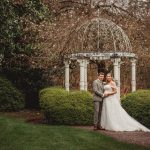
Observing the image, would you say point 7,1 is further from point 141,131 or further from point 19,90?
point 19,90

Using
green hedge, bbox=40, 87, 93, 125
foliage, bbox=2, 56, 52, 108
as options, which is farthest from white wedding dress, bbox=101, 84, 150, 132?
foliage, bbox=2, 56, 52, 108

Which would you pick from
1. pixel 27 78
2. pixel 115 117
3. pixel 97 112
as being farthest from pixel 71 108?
pixel 27 78

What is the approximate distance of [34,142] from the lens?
560 inches

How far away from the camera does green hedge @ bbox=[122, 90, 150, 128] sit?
18.9 meters

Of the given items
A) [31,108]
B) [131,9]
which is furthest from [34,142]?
[131,9]

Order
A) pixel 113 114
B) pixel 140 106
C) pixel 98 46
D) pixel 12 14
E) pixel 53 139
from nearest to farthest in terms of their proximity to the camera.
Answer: pixel 53 139 < pixel 113 114 < pixel 12 14 < pixel 140 106 < pixel 98 46

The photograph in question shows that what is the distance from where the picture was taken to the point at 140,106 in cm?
1903

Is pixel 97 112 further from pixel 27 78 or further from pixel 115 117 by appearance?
pixel 27 78

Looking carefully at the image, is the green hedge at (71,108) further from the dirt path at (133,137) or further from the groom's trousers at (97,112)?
the dirt path at (133,137)

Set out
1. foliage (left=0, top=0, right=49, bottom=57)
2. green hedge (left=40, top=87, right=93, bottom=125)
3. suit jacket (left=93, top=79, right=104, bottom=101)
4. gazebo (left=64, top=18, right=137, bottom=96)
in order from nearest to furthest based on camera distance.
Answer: suit jacket (left=93, top=79, right=104, bottom=101), foliage (left=0, top=0, right=49, bottom=57), green hedge (left=40, top=87, right=93, bottom=125), gazebo (left=64, top=18, right=137, bottom=96)

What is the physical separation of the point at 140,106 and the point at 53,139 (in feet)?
17.2

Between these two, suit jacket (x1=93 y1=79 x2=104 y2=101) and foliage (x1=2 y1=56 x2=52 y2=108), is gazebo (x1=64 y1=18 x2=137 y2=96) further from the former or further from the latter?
foliage (x1=2 y1=56 x2=52 y2=108)

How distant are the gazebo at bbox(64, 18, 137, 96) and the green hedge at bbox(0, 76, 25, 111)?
12.0 ft

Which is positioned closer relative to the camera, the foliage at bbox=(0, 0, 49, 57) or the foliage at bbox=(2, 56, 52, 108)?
the foliage at bbox=(0, 0, 49, 57)
